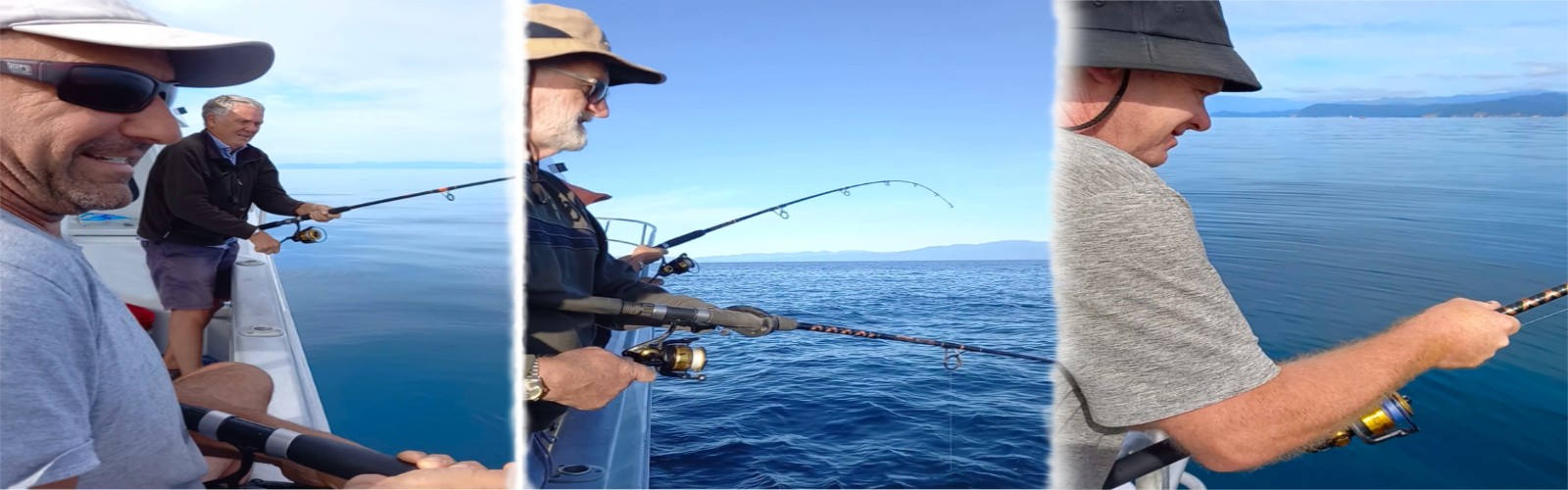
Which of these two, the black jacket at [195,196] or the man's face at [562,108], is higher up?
the man's face at [562,108]

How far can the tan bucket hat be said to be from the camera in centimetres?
56

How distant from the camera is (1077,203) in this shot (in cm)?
85

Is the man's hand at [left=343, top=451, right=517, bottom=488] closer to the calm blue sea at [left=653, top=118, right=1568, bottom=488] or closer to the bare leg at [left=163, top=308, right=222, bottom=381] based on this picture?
the calm blue sea at [left=653, top=118, right=1568, bottom=488]

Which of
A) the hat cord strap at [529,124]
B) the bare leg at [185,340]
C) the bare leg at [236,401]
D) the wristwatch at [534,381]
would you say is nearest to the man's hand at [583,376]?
the wristwatch at [534,381]

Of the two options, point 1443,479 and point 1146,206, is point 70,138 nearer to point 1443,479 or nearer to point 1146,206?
point 1146,206

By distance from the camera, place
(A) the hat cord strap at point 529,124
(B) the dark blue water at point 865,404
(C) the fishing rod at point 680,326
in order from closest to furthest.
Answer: (A) the hat cord strap at point 529,124
(C) the fishing rod at point 680,326
(B) the dark blue water at point 865,404

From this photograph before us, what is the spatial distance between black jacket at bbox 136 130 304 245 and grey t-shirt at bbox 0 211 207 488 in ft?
5.87

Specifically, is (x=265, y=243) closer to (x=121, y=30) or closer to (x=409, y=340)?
(x=409, y=340)

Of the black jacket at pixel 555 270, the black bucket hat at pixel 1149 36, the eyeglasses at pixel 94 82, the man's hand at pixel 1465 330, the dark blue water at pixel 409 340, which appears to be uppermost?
the black bucket hat at pixel 1149 36

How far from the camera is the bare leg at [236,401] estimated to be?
4.54 ft

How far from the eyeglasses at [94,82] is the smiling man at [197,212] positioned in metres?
1.56

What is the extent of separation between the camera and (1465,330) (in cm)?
103

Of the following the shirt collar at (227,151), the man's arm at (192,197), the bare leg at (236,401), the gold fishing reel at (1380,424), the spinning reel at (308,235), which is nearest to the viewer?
the gold fishing reel at (1380,424)

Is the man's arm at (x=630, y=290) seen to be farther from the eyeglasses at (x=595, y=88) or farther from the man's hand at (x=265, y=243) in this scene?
the man's hand at (x=265, y=243)
